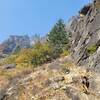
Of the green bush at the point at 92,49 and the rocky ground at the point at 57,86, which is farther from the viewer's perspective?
the green bush at the point at 92,49

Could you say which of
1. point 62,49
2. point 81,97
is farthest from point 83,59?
point 62,49

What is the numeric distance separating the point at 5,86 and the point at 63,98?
34.3 feet

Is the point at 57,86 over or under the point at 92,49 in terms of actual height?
under

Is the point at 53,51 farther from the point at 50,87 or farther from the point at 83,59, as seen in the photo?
the point at 50,87

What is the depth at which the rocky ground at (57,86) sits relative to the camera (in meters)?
31.3

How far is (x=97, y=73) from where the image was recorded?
119 ft

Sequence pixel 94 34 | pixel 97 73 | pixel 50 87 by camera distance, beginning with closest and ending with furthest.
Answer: pixel 50 87
pixel 97 73
pixel 94 34

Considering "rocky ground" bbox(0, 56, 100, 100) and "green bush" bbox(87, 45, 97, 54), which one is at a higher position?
"green bush" bbox(87, 45, 97, 54)

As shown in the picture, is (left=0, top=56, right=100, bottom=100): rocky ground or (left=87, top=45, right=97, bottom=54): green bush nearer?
(left=0, top=56, right=100, bottom=100): rocky ground

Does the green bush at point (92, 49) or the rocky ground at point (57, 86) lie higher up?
the green bush at point (92, 49)

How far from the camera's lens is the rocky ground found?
31.3m

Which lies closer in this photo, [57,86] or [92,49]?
[57,86]

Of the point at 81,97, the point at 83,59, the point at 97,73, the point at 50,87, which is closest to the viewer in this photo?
the point at 81,97

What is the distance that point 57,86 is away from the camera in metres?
33.0
